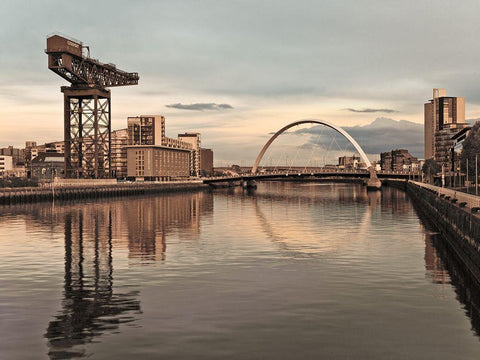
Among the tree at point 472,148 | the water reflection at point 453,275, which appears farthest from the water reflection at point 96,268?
the tree at point 472,148

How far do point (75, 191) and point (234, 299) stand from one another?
104 metres

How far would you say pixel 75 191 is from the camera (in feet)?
400

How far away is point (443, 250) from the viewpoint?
133 feet

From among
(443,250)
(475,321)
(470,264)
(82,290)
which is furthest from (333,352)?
(443,250)

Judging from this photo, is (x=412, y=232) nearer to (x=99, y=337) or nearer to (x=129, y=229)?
(x=129, y=229)

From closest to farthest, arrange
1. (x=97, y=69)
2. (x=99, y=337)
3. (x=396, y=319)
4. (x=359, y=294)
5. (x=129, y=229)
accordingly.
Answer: (x=99, y=337), (x=396, y=319), (x=359, y=294), (x=129, y=229), (x=97, y=69)

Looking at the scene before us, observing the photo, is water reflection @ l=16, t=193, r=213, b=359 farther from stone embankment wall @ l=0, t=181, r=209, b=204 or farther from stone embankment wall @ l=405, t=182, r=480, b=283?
stone embankment wall @ l=0, t=181, r=209, b=204

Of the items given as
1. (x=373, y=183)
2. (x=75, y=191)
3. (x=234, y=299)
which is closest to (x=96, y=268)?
(x=234, y=299)

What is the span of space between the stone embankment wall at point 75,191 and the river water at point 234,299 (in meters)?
59.7

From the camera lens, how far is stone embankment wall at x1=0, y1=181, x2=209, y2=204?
10397 centimetres

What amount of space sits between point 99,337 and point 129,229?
1516 inches

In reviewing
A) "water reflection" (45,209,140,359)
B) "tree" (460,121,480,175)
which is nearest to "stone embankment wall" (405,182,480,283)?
"water reflection" (45,209,140,359)

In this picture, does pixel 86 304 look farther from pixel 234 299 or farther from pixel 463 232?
pixel 463 232

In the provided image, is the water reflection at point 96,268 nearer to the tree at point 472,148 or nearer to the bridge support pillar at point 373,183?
the tree at point 472,148
